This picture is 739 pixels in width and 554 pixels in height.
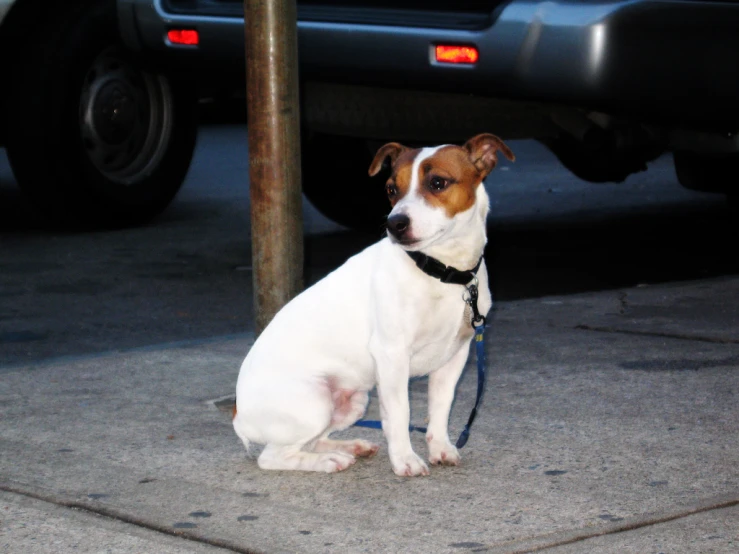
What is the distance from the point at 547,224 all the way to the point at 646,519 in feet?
19.5

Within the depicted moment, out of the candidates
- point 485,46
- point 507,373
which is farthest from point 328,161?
point 507,373

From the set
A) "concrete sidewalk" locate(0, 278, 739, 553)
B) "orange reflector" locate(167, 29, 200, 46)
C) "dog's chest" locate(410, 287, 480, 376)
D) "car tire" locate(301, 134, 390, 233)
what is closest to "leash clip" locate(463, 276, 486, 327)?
"dog's chest" locate(410, 287, 480, 376)

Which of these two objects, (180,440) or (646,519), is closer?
(646,519)

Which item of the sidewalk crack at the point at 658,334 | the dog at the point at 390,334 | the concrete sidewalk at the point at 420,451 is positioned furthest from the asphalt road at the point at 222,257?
the dog at the point at 390,334

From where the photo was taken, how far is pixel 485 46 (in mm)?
5605

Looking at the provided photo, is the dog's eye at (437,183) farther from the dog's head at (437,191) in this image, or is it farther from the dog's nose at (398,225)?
the dog's nose at (398,225)

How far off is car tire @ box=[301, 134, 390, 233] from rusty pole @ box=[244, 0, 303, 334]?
135 inches

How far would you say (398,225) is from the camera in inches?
138

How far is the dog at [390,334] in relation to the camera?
12.0 feet

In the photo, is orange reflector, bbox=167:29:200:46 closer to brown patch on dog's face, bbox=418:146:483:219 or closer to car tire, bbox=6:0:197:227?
Answer: car tire, bbox=6:0:197:227

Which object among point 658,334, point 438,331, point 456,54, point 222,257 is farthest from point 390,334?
point 222,257

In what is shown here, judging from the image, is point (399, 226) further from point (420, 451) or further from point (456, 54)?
point (456, 54)

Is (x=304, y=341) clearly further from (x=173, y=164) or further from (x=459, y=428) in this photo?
(x=173, y=164)

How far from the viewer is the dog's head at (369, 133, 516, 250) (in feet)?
11.6
